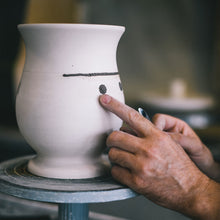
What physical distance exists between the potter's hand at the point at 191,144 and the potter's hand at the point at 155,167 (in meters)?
0.12

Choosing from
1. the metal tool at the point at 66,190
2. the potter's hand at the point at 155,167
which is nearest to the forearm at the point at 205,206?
the potter's hand at the point at 155,167

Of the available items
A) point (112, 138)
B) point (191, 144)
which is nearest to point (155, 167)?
point (112, 138)

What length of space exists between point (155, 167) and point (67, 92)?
0.70ft

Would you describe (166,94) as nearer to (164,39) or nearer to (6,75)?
(164,39)

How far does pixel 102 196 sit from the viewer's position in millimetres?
638

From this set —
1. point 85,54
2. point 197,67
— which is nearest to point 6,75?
point 197,67

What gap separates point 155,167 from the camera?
2.18 ft

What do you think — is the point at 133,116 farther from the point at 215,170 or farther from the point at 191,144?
the point at 215,170

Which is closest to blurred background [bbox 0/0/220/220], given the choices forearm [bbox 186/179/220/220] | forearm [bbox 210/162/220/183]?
forearm [bbox 210/162/220/183]

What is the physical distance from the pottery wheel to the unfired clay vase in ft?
0.11

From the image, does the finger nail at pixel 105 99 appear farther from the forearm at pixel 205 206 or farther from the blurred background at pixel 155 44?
the blurred background at pixel 155 44

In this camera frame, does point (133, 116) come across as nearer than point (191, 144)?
Yes

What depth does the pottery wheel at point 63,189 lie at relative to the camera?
2.06ft

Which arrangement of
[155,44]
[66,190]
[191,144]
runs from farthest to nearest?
1. [155,44]
2. [191,144]
3. [66,190]
